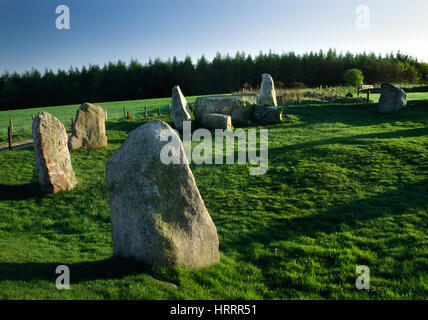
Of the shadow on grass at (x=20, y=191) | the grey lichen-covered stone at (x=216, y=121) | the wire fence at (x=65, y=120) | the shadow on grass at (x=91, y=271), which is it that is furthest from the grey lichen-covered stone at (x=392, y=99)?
the shadow on grass at (x=91, y=271)

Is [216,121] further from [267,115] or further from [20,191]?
[20,191]

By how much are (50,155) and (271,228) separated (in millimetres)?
8275

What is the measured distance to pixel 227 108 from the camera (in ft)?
75.8

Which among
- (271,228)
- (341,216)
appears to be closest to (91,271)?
(271,228)

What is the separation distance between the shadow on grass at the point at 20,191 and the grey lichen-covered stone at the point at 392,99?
2431 centimetres

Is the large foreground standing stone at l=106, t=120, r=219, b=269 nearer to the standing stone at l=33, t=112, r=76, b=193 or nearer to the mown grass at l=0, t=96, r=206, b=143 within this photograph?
the standing stone at l=33, t=112, r=76, b=193

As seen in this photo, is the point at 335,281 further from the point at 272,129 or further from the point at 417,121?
the point at 417,121

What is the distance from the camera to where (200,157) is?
15125mm

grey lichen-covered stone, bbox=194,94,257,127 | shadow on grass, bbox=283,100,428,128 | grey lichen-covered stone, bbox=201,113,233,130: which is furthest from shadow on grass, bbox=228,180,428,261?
grey lichen-covered stone, bbox=194,94,257,127

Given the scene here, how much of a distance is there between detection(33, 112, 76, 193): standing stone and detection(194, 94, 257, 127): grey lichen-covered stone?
11.8 m

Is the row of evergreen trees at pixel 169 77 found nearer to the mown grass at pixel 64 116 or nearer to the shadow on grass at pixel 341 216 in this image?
the mown grass at pixel 64 116

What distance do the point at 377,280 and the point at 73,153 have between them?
15188 mm

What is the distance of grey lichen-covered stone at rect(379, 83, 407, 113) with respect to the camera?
80.9ft

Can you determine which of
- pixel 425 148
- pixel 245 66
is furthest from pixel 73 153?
pixel 245 66
